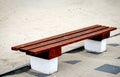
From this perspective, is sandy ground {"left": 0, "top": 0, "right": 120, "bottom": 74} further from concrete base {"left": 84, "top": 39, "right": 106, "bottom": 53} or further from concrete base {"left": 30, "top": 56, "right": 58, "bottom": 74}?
concrete base {"left": 84, "top": 39, "right": 106, "bottom": 53}

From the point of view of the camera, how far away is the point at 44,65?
3355 millimetres

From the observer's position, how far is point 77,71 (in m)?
3.47

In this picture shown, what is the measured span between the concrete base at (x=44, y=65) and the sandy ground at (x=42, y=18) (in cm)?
44

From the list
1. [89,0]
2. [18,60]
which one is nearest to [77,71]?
[18,60]

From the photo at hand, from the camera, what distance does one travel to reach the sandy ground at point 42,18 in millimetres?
4831

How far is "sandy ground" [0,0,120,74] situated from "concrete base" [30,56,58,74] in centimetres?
44

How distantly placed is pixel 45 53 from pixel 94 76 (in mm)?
776

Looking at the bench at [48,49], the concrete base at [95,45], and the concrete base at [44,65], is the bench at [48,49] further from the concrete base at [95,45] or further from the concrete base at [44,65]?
the concrete base at [95,45]

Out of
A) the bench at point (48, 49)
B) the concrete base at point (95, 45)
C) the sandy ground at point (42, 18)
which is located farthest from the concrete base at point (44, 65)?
the concrete base at point (95, 45)

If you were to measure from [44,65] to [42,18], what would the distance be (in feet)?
13.6

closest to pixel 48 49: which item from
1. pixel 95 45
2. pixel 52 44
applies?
pixel 52 44

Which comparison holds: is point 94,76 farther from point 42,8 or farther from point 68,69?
point 42,8

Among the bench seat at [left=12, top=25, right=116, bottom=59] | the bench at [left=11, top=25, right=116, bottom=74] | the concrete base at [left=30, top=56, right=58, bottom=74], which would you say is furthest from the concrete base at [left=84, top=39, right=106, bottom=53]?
the concrete base at [left=30, top=56, right=58, bottom=74]

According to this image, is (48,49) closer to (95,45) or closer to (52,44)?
(52,44)
